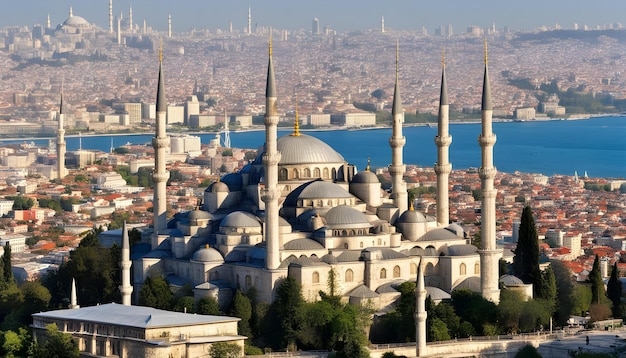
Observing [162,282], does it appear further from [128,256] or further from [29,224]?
[29,224]

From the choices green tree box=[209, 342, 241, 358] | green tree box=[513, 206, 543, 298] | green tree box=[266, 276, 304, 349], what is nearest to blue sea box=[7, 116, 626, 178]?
green tree box=[513, 206, 543, 298]

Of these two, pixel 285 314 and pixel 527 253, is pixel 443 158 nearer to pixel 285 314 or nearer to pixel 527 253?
pixel 527 253

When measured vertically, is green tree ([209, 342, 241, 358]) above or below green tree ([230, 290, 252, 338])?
below

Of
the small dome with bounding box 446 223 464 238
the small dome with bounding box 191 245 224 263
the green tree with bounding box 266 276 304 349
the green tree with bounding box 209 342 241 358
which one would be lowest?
the green tree with bounding box 209 342 241 358

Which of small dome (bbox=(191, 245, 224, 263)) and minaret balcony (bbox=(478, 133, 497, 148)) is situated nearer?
small dome (bbox=(191, 245, 224, 263))

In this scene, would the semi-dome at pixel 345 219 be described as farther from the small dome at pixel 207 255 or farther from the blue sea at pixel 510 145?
the blue sea at pixel 510 145

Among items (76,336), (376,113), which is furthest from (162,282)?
(376,113)

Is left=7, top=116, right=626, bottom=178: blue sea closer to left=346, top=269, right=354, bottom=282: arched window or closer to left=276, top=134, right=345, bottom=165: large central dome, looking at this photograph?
left=276, top=134, right=345, bottom=165: large central dome
